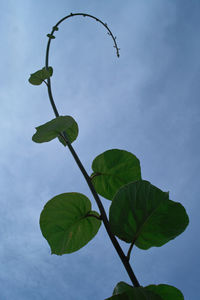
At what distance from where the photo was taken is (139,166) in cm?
69

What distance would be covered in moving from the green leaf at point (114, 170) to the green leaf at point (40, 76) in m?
0.45

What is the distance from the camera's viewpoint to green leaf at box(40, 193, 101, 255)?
59 cm

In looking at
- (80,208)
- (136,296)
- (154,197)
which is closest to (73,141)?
(80,208)

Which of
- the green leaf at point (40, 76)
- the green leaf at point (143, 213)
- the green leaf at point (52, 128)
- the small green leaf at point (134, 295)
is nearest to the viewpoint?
the small green leaf at point (134, 295)

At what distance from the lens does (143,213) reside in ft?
1.64

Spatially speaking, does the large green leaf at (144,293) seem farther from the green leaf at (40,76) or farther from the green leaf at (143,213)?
the green leaf at (40,76)

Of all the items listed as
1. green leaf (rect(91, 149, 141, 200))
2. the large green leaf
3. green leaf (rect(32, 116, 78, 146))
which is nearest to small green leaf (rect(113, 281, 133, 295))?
the large green leaf

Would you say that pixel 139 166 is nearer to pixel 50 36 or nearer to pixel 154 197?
pixel 154 197

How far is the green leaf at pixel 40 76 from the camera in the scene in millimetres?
957

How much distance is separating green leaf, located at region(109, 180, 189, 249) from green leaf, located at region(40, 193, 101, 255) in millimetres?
98

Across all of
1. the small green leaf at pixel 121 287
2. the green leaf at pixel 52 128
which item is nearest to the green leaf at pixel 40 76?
the green leaf at pixel 52 128

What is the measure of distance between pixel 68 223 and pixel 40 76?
1.99ft

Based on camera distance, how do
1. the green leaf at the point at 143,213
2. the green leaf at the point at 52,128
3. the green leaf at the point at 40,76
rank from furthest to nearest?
the green leaf at the point at 40,76
the green leaf at the point at 52,128
the green leaf at the point at 143,213

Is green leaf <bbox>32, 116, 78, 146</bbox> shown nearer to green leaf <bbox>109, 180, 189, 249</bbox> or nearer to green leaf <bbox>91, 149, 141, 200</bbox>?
green leaf <bbox>91, 149, 141, 200</bbox>
